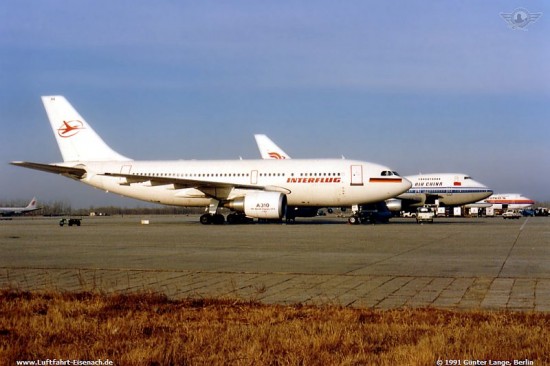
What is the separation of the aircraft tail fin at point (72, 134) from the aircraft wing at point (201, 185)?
5.22 m

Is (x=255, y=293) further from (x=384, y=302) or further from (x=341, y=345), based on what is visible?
(x=341, y=345)

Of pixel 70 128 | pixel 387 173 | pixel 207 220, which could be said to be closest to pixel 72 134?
pixel 70 128

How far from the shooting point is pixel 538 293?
8359 millimetres

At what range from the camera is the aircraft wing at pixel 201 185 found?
31.6 meters

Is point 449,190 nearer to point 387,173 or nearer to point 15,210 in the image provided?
point 387,173

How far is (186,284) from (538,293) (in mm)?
5280

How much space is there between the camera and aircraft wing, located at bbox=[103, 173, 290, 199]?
3156 cm

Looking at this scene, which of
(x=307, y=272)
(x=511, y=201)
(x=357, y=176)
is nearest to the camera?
(x=307, y=272)

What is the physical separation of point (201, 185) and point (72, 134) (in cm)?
1070

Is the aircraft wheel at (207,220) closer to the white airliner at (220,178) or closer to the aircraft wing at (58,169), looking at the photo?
the white airliner at (220,178)

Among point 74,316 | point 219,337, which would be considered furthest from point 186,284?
point 219,337

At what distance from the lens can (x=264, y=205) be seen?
2962cm

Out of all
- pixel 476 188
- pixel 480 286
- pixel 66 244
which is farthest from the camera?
pixel 476 188

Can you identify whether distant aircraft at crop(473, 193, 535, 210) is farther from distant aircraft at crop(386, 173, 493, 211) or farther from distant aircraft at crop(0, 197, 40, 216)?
distant aircraft at crop(0, 197, 40, 216)
